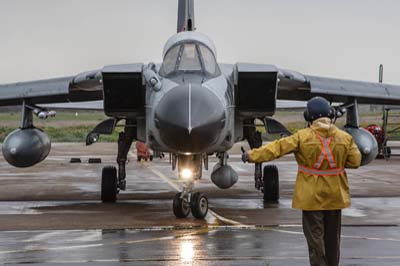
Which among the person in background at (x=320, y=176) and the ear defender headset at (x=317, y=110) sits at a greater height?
the ear defender headset at (x=317, y=110)

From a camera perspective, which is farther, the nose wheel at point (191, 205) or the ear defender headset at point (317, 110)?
the nose wheel at point (191, 205)

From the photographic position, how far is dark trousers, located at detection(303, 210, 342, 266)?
23.0 feet

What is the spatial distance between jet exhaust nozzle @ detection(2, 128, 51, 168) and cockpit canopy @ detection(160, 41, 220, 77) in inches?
149

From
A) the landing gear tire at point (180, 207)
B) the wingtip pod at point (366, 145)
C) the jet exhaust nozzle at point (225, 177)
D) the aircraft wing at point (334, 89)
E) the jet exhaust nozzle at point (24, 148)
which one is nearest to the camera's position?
the landing gear tire at point (180, 207)

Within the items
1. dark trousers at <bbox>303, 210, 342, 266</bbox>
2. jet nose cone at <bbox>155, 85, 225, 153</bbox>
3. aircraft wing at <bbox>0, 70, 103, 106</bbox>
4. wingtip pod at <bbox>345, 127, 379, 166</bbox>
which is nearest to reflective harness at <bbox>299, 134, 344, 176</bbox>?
dark trousers at <bbox>303, 210, 342, 266</bbox>

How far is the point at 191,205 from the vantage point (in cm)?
1231

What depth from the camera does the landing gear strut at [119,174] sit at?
50.1 ft

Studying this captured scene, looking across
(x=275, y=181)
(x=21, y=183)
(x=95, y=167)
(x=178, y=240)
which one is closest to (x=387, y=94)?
(x=275, y=181)

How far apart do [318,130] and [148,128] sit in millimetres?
5853

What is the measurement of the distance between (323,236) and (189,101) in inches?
163

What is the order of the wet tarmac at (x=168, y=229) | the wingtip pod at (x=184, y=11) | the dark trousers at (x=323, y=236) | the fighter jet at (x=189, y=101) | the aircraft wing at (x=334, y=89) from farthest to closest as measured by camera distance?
the wingtip pod at (x=184, y=11) < the aircraft wing at (x=334, y=89) < the fighter jet at (x=189, y=101) < the wet tarmac at (x=168, y=229) < the dark trousers at (x=323, y=236)

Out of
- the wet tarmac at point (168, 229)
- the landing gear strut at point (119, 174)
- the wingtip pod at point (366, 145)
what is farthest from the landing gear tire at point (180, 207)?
the wingtip pod at point (366, 145)

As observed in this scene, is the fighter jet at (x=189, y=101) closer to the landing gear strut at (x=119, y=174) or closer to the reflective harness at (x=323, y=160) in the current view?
the landing gear strut at (x=119, y=174)

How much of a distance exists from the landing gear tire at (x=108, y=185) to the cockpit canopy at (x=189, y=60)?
3.68 metres
